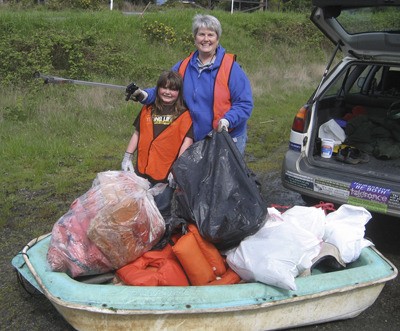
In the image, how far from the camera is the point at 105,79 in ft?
30.6

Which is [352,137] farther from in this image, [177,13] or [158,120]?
[177,13]

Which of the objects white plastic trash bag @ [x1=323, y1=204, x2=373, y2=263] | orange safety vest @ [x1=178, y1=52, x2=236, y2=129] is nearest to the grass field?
orange safety vest @ [x1=178, y1=52, x2=236, y2=129]

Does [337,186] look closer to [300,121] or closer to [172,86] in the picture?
[300,121]

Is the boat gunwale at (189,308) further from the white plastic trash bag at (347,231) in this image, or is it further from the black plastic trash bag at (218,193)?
the black plastic trash bag at (218,193)

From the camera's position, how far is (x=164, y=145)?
328 cm

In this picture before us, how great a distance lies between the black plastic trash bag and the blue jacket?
24 cm

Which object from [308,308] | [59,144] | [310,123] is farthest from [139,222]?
[59,144]

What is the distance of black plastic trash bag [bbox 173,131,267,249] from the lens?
274 cm

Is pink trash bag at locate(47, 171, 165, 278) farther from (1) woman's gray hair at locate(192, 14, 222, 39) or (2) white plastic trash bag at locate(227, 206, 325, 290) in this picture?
(1) woman's gray hair at locate(192, 14, 222, 39)

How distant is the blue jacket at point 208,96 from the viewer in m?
3.21

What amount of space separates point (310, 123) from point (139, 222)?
1.92 m

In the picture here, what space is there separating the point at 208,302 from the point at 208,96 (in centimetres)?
146

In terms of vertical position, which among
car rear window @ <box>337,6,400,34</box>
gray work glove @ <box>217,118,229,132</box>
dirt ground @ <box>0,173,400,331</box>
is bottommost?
dirt ground @ <box>0,173,400,331</box>

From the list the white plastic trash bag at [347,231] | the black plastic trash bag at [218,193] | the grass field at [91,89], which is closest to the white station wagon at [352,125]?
the white plastic trash bag at [347,231]
